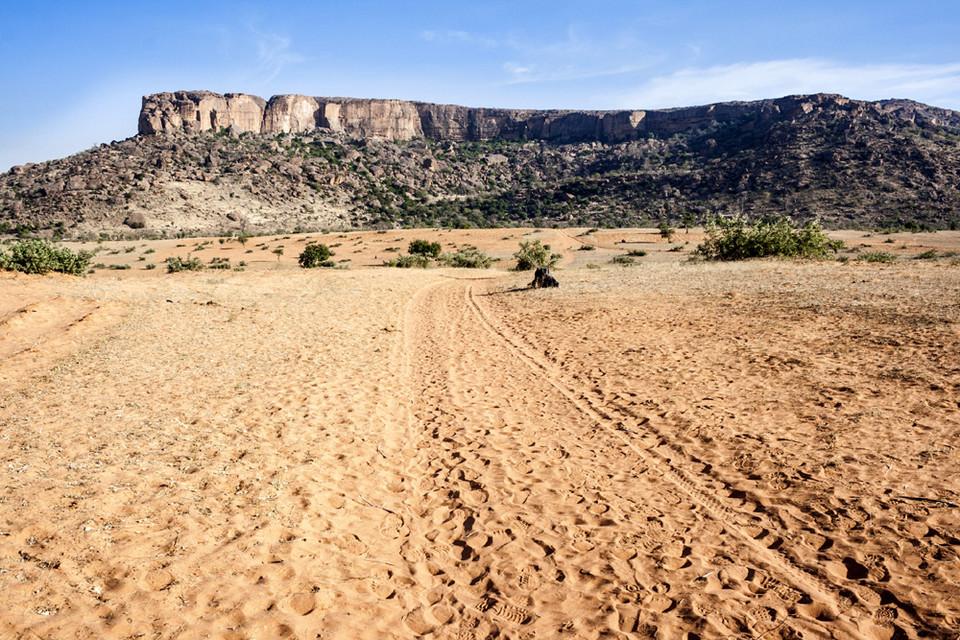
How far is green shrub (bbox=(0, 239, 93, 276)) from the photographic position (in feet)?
66.3

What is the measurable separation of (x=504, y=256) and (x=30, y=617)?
128 ft

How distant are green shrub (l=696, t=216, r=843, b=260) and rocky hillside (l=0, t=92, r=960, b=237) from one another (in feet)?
79.9

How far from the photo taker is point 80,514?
4227mm

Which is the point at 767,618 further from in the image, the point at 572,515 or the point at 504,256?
the point at 504,256

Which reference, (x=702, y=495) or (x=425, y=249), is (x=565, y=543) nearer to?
(x=702, y=495)

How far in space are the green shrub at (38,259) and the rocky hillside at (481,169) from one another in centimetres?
3806

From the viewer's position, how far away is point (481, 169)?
9731cm

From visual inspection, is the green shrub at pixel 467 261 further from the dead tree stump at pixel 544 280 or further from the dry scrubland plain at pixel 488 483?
the dry scrubland plain at pixel 488 483

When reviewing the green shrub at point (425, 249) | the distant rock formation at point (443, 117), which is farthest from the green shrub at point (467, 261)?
the distant rock formation at point (443, 117)

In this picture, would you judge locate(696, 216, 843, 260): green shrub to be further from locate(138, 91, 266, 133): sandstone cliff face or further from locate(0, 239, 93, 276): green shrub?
locate(138, 91, 266, 133): sandstone cliff face

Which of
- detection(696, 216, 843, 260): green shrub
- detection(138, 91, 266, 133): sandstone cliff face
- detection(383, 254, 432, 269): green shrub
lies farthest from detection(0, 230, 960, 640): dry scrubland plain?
detection(138, 91, 266, 133): sandstone cliff face

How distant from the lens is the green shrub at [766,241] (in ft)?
85.7

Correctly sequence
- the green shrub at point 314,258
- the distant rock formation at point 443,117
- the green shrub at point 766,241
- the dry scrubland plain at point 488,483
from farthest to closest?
the distant rock formation at point 443,117 < the green shrub at point 314,258 < the green shrub at point 766,241 < the dry scrubland plain at point 488,483

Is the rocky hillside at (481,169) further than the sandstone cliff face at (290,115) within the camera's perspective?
No
